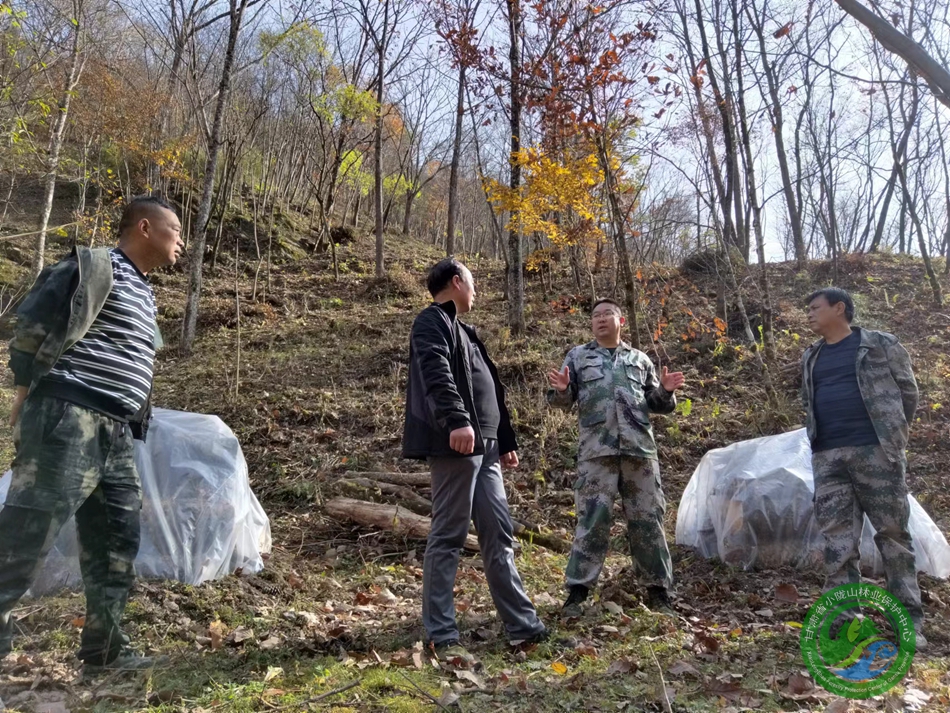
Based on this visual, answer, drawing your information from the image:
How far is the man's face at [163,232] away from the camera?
9.23ft

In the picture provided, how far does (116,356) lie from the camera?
264 centimetres

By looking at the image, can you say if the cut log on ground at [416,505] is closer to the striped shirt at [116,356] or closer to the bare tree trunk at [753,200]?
the striped shirt at [116,356]

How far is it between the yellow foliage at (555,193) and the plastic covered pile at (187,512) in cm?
623

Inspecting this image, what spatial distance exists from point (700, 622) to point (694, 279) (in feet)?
38.4

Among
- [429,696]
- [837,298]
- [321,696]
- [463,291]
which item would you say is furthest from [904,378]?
[321,696]

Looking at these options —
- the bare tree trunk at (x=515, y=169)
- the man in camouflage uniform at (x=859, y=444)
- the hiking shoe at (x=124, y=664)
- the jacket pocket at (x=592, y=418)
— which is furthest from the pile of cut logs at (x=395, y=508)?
the bare tree trunk at (x=515, y=169)

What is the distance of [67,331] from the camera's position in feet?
7.98

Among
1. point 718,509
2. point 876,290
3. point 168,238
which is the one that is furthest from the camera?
point 876,290

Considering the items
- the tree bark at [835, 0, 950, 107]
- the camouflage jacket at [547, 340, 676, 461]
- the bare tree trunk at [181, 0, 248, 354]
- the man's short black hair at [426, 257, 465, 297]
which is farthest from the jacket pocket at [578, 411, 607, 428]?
the bare tree trunk at [181, 0, 248, 354]

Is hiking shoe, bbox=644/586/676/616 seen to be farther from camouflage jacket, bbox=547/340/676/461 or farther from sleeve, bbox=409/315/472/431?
sleeve, bbox=409/315/472/431

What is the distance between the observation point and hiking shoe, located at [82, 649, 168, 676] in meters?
2.63

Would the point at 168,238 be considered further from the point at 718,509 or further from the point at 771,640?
the point at 718,509

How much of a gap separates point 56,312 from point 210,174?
30.1 ft

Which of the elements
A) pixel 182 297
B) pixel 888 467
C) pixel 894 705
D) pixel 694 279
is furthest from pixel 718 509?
pixel 182 297
